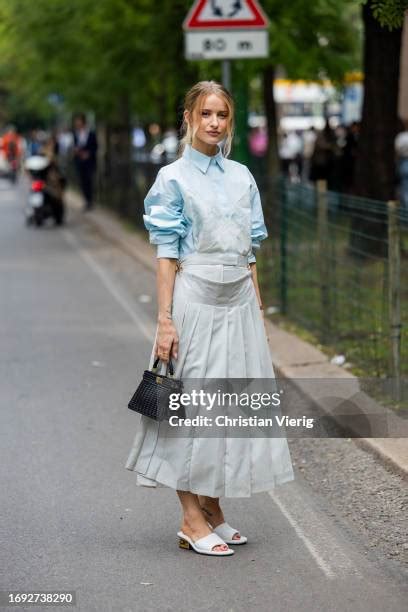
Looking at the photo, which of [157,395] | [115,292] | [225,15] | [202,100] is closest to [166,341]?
[157,395]

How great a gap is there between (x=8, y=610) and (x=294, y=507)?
2104 mm

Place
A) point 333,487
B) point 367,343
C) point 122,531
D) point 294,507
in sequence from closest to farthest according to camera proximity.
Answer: point 122,531
point 294,507
point 333,487
point 367,343

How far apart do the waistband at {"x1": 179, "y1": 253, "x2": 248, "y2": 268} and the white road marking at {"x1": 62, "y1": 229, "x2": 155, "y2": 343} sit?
6.52 m

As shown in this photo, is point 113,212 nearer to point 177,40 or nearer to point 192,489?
point 177,40

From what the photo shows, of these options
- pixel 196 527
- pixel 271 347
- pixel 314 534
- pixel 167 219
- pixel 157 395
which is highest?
pixel 167 219

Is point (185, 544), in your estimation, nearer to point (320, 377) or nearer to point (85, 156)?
point (320, 377)

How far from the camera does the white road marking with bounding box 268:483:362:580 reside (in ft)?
19.7

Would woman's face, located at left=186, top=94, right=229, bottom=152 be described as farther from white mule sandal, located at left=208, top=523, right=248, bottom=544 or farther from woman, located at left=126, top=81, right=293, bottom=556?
white mule sandal, located at left=208, top=523, right=248, bottom=544

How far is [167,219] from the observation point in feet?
19.9

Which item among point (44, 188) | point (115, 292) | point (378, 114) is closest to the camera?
point (378, 114)

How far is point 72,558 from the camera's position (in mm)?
6070

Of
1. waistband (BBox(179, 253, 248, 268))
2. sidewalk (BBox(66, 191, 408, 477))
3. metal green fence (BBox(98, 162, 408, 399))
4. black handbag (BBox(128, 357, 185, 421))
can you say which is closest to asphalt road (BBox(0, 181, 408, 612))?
sidewalk (BBox(66, 191, 408, 477))

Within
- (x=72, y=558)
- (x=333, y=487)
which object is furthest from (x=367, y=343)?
(x=72, y=558)

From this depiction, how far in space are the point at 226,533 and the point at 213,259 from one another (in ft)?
3.79
